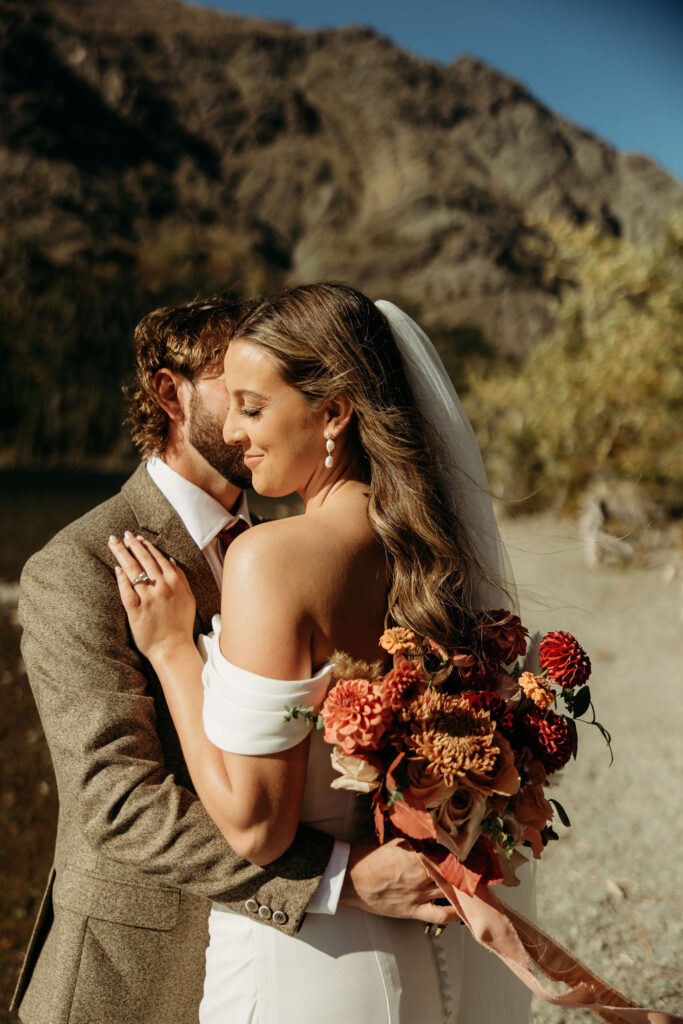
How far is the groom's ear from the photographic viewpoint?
9.09ft

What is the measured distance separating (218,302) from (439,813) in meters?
1.87

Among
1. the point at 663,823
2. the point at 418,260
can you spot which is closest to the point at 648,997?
the point at 663,823

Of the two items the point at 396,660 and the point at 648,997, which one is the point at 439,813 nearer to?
the point at 396,660

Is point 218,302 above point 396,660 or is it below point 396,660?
above

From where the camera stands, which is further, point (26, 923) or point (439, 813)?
point (26, 923)

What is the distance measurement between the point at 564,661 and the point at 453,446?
718 millimetres

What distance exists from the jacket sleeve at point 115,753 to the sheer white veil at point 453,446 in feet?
3.01

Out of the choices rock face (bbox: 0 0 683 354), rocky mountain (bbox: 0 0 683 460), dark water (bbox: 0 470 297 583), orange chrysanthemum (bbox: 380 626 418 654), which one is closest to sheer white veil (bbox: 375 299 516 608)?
orange chrysanthemum (bbox: 380 626 418 654)

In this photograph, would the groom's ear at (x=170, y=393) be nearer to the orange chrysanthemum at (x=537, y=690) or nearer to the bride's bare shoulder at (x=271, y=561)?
the bride's bare shoulder at (x=271, y=561)

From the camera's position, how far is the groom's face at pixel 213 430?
266 cm

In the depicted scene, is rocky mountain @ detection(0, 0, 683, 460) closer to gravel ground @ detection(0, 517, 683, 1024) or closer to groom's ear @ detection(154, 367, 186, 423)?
gravel ground @ detection(0, 517, 683, 1024)

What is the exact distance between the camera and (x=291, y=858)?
1965 mm

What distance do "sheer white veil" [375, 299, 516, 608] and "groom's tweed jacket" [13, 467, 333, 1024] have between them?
801mm

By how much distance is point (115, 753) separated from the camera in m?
2.06
